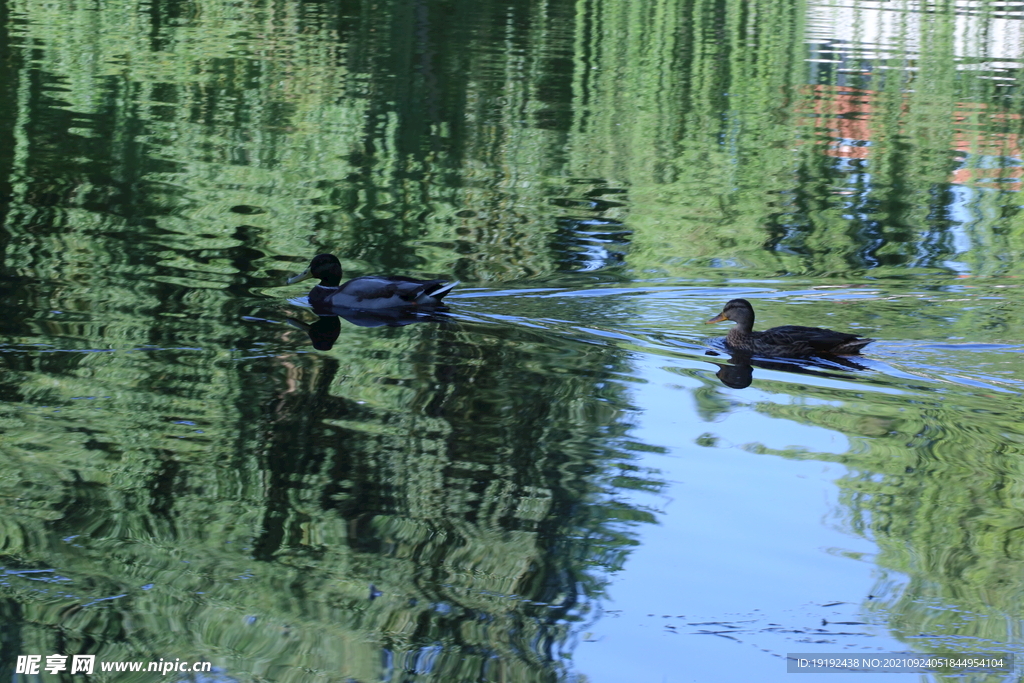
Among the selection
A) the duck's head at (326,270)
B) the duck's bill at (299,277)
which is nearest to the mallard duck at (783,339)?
the duck's head at (326,270)

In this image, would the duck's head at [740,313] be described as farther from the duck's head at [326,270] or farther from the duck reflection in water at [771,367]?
the duck's head at [326,270]

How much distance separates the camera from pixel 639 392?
29.2ft

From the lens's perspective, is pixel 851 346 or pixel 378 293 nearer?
pixel 851 346

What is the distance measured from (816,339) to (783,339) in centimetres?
26

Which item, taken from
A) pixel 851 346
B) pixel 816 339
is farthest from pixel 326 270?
pixel 851 346

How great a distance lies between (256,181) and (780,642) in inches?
424

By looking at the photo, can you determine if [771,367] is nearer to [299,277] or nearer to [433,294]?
[433,294]

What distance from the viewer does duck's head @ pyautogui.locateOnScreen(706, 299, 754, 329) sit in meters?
9.97

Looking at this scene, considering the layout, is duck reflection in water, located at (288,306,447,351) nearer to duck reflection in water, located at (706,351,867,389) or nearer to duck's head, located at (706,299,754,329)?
duck's head, located at (706,299,754,329)

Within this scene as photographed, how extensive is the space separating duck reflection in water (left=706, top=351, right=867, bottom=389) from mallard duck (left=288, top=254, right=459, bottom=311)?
2360 millimetres

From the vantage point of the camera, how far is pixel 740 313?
32.8 ft

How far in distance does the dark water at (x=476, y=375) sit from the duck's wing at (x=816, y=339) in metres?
0.20

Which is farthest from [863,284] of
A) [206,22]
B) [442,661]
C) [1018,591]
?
[206,22]

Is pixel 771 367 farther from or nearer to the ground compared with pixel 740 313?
nearer to the ground
